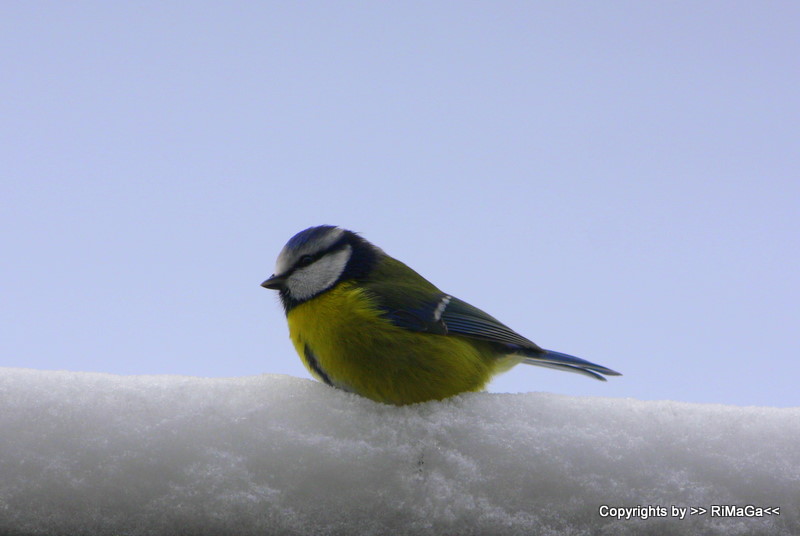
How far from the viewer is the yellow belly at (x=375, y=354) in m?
Answer: 1.57

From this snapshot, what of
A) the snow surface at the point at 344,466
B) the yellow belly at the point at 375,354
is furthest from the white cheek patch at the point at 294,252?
the snow surface at the point at 344,466

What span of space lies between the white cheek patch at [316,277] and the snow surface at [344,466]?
52 cm

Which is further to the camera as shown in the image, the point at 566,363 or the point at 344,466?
the point at 566,363

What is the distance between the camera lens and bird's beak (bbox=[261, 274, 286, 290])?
1.80m

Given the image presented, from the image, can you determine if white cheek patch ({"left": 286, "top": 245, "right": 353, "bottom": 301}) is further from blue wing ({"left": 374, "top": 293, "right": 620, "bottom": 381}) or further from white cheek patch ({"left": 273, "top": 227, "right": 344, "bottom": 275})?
blue wing ({"left": 374, "top": 293, "right": 620, "bottom": 381})

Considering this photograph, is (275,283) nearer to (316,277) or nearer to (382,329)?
(316,277)

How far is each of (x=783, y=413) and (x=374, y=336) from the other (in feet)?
2.69

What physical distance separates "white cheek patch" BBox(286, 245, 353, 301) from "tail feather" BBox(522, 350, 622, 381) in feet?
1.79

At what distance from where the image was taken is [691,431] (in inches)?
47.9

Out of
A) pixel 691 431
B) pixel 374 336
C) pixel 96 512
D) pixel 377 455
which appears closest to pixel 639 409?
pixel 691 431
